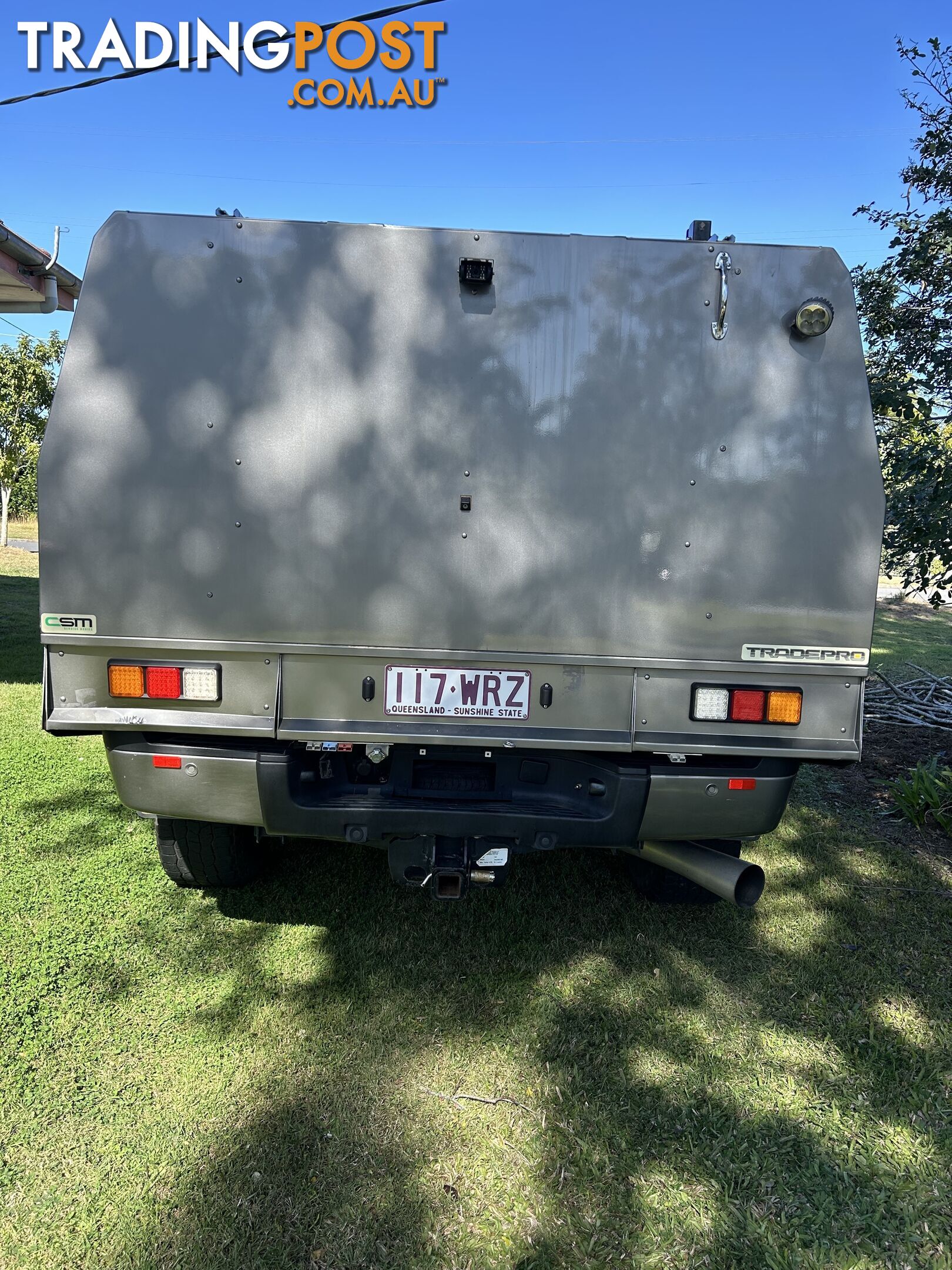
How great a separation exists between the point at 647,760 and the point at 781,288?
5.50 ft

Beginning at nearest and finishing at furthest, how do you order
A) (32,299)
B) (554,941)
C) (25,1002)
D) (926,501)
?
(25,1002), (554,941), (926,501), (32,299)

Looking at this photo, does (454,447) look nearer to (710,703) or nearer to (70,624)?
(710,703)

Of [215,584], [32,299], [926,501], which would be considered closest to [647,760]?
[215,584]

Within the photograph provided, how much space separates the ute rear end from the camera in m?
2.66

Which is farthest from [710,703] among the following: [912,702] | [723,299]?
[912,702]

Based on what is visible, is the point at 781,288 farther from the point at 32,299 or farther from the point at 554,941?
the point at 32,299

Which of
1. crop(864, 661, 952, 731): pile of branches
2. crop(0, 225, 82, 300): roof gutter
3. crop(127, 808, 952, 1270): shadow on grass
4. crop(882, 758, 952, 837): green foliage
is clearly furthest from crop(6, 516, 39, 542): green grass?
crop(882, 758, 952, 837): green foliage

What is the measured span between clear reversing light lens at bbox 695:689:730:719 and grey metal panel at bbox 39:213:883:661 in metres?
0.12

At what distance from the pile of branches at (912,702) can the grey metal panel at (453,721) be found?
454 cm

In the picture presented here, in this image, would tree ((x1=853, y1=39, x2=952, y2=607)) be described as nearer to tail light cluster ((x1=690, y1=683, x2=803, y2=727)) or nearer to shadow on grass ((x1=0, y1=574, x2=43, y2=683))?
tail light cluster ((x1=690, y1=683, x2=803, y2=727))

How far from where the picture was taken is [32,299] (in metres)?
8.45

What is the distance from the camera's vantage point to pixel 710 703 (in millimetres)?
2797

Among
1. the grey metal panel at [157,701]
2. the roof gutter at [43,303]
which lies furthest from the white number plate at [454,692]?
the roof gutter at [43,303]

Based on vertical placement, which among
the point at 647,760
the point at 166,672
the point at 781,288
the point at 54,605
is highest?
the point at 781,288
